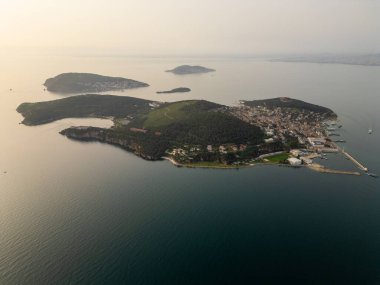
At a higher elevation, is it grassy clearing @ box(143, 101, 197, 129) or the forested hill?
grassy clearing @ box(143, 101, 197, 129)

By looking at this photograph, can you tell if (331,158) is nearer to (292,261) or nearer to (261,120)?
(261,120)

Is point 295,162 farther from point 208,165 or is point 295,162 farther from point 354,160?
point 208,165

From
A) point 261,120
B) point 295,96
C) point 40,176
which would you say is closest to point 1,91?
point 40,176

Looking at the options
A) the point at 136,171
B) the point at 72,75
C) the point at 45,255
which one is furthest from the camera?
the point at 72,75

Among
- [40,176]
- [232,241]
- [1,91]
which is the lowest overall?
[1,91]

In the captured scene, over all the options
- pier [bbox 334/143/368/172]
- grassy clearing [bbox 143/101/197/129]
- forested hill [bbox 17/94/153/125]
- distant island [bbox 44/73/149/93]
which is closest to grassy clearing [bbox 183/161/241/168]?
pier [bbox 334/143/368/172]

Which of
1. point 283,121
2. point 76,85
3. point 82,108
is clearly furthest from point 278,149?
point 76,85

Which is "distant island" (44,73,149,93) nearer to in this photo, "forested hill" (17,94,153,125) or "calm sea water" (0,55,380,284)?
"forested hill" (17,94,153,125)
